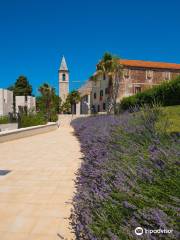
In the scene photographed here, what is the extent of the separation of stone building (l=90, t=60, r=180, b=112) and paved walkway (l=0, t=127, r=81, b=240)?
3170 cm

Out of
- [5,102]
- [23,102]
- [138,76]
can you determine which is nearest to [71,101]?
[138,76]

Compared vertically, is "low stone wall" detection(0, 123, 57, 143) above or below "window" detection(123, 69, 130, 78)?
below

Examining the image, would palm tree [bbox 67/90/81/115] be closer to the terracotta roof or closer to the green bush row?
the terracotta roof

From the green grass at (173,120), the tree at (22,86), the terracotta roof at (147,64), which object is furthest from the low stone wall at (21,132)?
the tree at (22,86)

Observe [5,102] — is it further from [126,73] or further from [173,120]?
[126,73]

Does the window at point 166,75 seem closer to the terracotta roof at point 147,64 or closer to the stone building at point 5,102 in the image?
the terracotta roof at point 147,64

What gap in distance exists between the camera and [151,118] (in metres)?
6.02

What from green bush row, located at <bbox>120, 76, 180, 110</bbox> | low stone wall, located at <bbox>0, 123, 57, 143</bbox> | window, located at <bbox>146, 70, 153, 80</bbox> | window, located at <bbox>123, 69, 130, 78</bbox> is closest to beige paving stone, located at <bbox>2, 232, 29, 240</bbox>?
low stone wall, located at <bbox>0, 123, 57, 143</bbox>

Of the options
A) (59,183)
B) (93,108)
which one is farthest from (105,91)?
(59,183)

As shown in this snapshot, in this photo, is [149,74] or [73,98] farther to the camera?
[73,98]

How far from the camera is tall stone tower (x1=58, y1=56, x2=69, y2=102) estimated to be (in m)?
52.7

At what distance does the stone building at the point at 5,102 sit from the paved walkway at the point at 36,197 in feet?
42.4

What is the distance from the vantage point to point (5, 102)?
65.1 ft

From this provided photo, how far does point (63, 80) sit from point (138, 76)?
20.4m
